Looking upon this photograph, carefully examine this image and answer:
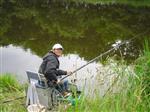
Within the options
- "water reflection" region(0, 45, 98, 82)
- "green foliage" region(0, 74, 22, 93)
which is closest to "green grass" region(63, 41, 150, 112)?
"green foliage" region(0, 74, 22, 93)

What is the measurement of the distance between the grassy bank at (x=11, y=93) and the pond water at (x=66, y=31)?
140cm

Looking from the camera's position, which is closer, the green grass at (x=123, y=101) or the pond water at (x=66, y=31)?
the green grass at (x=123, y=101)

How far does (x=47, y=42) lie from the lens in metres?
18.4

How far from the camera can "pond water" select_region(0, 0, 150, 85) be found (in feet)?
49.9

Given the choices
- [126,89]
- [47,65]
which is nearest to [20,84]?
[47,65]

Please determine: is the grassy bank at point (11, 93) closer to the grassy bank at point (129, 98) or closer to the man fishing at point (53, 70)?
the man fishing at point (53, 70)

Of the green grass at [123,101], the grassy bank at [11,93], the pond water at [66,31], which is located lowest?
the green grass at [123,101]

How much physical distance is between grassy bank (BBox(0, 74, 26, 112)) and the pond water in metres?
1.40

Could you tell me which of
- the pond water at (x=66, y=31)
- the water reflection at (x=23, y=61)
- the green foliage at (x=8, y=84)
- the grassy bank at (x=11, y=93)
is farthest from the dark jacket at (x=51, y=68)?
the water reflection at (x=23, y=61)

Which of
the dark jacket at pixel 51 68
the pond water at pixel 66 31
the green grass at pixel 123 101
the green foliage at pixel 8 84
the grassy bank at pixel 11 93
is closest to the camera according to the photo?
the green grass at pixel 123 101

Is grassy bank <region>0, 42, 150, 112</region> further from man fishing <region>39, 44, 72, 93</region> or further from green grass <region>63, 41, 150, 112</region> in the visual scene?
man fishing <region>39, 44, 72, 93</region>

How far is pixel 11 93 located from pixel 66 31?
11176 mm

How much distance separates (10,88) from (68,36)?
9741 millimetres

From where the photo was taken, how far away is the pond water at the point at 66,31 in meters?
15.2
